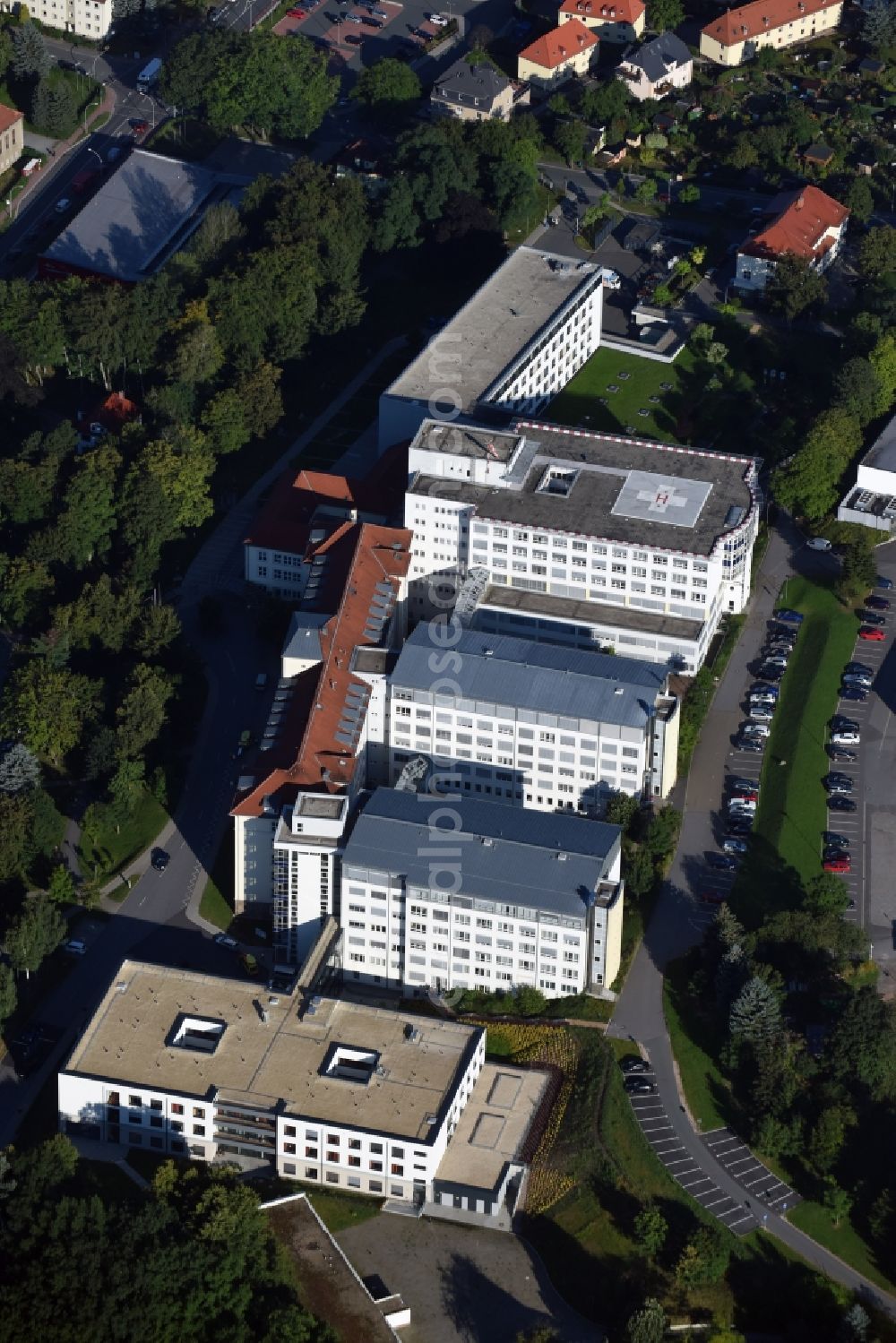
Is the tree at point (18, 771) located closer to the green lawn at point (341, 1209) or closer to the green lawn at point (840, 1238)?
the green lawn at point (341, 1209)

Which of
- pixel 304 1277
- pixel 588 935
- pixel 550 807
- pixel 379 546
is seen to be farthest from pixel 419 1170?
pixel 379 546

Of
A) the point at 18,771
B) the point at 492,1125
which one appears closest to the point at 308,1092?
the point at 492,1125

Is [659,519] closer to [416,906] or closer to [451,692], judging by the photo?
[451,692]

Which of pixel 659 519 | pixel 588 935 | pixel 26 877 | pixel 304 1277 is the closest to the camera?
pixel 304 1277

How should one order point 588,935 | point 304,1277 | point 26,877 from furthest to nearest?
point 26,877 → point 588,935 → point 304,1277

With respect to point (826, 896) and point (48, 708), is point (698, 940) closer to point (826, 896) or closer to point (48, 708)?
point (826, 896)

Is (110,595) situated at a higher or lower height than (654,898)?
higher

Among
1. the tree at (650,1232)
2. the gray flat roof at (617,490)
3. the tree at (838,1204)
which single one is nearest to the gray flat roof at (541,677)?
the gray flat roof at (617,490)

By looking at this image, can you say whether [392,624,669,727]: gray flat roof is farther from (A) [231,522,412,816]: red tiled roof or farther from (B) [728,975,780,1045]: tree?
(B) [728,975,780,1045]: tree
